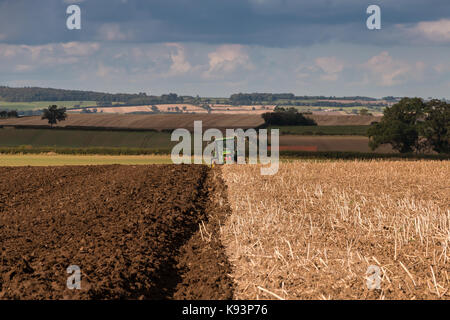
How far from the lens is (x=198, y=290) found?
9727mm

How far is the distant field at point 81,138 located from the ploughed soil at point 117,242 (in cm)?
5442

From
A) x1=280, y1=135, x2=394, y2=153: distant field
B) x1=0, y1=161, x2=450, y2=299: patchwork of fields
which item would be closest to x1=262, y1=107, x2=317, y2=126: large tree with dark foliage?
x1=280, y1=135, x2=394, y2=153: distant field

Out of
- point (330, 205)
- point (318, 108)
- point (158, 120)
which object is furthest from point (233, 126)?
point (330, 205)

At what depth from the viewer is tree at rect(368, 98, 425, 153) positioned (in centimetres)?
7225

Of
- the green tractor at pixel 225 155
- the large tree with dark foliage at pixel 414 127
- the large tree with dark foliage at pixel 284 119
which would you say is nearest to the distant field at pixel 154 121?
the large tree with dark foliage at pixel 284 119

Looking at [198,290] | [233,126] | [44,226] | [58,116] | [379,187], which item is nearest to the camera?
[198,290]

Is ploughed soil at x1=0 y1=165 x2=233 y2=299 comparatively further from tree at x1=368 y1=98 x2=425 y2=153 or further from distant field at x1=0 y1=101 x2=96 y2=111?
distant field at x1=0 y1=101 x2=96 y2=111

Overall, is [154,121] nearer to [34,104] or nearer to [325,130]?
[325,130]

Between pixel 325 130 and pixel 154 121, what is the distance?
3334cm

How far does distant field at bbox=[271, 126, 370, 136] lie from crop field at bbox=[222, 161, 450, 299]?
213ft

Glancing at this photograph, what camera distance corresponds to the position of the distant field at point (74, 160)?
148 feet
